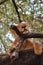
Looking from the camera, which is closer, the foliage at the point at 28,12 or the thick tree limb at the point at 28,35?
the thick tree limb at the point at 28,35

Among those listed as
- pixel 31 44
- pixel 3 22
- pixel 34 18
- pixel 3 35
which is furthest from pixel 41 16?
pixel 31 44

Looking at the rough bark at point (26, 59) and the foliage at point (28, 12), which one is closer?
the rough bark at point (26, 59)

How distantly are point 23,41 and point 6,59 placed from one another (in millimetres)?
123

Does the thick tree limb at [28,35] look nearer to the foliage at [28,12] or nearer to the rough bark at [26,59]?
the rough bark at [26,59]

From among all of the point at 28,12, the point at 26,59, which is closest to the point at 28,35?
the point at 26,59

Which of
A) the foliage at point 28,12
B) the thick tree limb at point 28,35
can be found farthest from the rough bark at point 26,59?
the foliage at point 28,12

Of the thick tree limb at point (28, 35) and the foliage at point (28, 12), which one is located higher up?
the thick tree limb at point (28, 35)

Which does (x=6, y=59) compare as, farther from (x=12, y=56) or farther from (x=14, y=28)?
(x=14, y=28)

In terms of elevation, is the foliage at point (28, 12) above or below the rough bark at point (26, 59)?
below

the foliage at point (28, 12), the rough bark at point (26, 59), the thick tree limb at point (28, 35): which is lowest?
the foliage at point (28, 12)

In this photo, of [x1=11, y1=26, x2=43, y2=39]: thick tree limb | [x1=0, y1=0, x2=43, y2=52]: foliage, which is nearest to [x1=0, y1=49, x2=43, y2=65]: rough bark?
[x1=11, y1=26, x2=43, y2=39]: thick tree limb

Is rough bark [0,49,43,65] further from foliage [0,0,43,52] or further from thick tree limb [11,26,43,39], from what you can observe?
foliage [0,0,43,52]

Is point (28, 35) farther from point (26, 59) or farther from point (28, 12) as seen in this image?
point (28, 12)

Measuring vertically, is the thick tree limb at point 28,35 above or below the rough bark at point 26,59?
above
